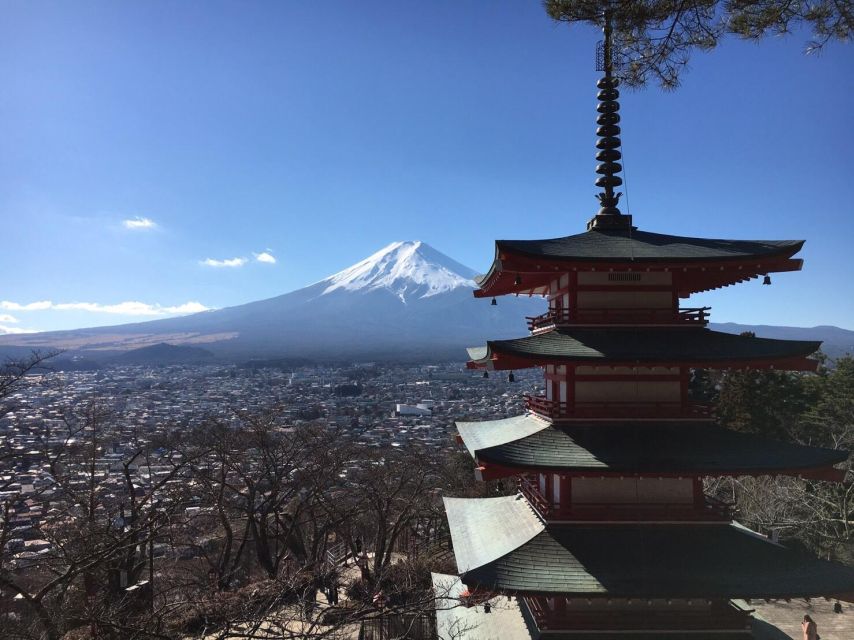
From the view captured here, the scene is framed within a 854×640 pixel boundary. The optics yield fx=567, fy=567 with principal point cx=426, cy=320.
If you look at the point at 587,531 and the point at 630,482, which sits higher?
the point at 630,482

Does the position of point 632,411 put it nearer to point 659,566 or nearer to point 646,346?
point 646,346

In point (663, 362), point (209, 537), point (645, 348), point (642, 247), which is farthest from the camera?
point (209, 537)

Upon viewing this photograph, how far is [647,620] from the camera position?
8.52 meters

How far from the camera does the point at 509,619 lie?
33.8ft

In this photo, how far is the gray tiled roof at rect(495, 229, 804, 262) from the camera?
28.2 ft

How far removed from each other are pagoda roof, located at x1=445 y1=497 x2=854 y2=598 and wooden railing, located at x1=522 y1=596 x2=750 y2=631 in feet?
3.42

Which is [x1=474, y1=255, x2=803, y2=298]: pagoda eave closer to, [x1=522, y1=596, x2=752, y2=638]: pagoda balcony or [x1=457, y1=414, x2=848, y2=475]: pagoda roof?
[x1=457, y1=414, x2=848, y2=475]: pagoda roof

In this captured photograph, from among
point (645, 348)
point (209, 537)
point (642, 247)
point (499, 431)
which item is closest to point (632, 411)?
point (645, 348)

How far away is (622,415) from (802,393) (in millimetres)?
24390

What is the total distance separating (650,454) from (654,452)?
9 cm

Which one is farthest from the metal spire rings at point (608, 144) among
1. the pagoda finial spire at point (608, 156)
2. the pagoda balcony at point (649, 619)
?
the pagoda balcony at point (649, 619)

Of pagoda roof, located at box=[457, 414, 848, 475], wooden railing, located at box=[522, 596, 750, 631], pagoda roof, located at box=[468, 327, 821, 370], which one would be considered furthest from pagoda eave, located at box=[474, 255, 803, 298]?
wooden railing, located at box=[522, 596, 750, 631]

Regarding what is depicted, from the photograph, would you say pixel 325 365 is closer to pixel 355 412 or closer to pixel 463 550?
pixel 355 412

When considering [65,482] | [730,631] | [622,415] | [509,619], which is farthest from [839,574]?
[65,482]
